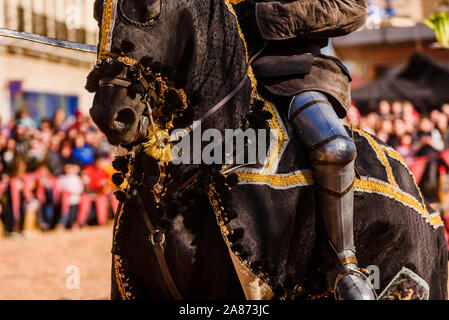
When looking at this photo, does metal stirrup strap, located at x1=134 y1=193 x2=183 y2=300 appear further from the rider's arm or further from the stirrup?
the rider's arm

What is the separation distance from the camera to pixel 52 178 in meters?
→ 12.0

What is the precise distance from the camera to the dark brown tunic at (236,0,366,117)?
119 inches

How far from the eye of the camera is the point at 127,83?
8.21ft

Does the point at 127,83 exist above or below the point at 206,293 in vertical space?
above

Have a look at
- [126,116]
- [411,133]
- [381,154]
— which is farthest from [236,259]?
[411,133]

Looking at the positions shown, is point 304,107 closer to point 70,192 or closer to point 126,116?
point 126,116

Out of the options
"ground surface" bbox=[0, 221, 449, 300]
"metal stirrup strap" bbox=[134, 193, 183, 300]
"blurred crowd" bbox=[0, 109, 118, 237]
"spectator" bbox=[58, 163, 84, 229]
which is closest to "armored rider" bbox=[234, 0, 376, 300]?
"metal stirrup strap" bbox=[134, 193, 183, 300]

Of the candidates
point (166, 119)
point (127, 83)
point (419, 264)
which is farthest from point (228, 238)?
point (419, 264)

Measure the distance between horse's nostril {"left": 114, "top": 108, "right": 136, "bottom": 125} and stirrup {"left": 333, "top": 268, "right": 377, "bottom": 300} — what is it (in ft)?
4.16

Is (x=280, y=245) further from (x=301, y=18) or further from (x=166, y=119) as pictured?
(x=301, y=18)

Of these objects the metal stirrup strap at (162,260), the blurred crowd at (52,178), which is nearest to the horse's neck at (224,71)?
the metal stirrup strap at (162,260)

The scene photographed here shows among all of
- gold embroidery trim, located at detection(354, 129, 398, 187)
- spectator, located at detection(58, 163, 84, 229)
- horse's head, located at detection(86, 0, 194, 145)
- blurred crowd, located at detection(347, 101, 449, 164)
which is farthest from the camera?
spectator, located at detection(58, 163, 84, 229)

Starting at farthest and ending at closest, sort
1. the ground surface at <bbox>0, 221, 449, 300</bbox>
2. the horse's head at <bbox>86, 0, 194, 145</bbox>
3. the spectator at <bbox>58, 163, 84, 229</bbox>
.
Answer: the spectator at <bbox>58, 163, 84, 229</bbox> < the ground surface at <bbox>0, 221, 449, 300</bbox> < the horse's head at <bbox>86, 0, 194, 145</bbox>
